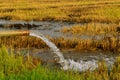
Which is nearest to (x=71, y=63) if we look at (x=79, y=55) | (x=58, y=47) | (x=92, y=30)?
(x=79, y=55)

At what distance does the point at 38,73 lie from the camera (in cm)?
780

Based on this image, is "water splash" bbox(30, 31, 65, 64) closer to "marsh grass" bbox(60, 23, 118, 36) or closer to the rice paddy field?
the rice paddy field

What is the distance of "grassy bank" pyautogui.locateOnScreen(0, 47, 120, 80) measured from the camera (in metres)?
7.71

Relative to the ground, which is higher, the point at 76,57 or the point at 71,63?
the point at 71,63

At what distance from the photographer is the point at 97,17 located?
2556 cm

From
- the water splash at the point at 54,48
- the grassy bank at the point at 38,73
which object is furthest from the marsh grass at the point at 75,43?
the grassy bank at the point at 38,73

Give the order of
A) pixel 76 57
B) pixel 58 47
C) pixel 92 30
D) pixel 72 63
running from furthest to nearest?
pixel 92 30 < pixel 58 47 < pixel 76 57 < pixel 72 63

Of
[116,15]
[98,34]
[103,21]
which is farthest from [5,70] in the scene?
[116,15]

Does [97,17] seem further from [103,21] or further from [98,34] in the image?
[98,34]

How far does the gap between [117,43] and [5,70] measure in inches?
263

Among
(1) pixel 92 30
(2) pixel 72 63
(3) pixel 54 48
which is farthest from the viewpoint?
(1) pixel 92 30

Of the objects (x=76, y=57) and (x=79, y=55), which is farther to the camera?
(x=79, y=55)

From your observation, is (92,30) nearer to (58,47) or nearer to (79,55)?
(58,47)

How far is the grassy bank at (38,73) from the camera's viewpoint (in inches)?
304
